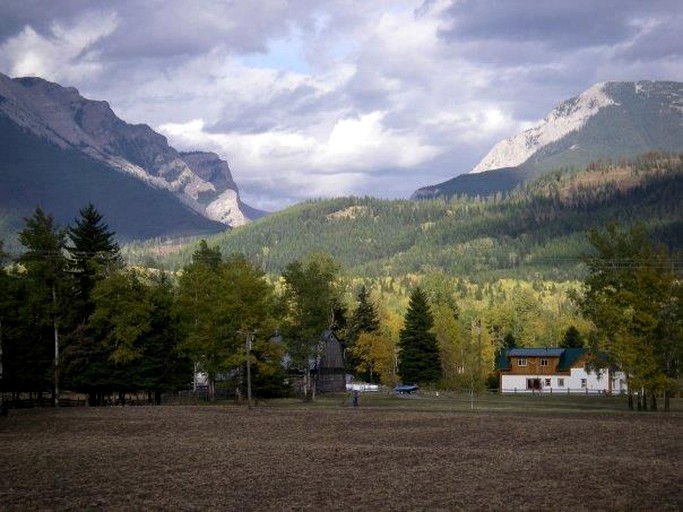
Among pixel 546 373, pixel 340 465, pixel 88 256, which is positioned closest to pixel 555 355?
pixel 546 373

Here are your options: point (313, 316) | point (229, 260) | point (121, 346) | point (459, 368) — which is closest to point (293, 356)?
point (313, 316)

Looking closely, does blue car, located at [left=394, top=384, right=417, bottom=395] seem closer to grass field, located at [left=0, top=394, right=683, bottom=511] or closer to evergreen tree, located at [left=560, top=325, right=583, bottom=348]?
evergreen tree, located at [left=560, top=325, right=583, bottom=348]

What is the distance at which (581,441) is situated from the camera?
46531 mm

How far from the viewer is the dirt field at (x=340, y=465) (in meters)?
27.1

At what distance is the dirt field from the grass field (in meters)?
0.06

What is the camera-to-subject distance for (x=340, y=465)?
35.9 metres

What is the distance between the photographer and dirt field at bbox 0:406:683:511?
1069 inches

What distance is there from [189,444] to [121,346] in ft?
137

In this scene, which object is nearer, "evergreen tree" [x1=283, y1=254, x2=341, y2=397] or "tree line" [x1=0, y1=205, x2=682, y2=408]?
"tree line" [x1=0, y1=205, x2=682, y2=408]

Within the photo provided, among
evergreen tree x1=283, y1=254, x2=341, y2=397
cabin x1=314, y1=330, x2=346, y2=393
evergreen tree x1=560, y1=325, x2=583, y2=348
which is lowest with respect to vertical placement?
cabin x1=314, y1=330, x2=346, y2=393

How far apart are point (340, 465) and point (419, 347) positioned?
305 feet

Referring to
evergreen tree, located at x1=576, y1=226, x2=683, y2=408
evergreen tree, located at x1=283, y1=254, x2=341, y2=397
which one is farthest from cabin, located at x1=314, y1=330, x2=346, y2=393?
evergreen tree, located at x1=576, y1=226, x2=683, y2=408

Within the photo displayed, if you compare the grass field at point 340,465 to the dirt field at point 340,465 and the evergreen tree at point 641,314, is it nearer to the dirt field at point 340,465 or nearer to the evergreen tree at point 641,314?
the dirt field at point 340,465

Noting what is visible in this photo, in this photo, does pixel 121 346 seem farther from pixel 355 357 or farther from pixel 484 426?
pixel 355 357
